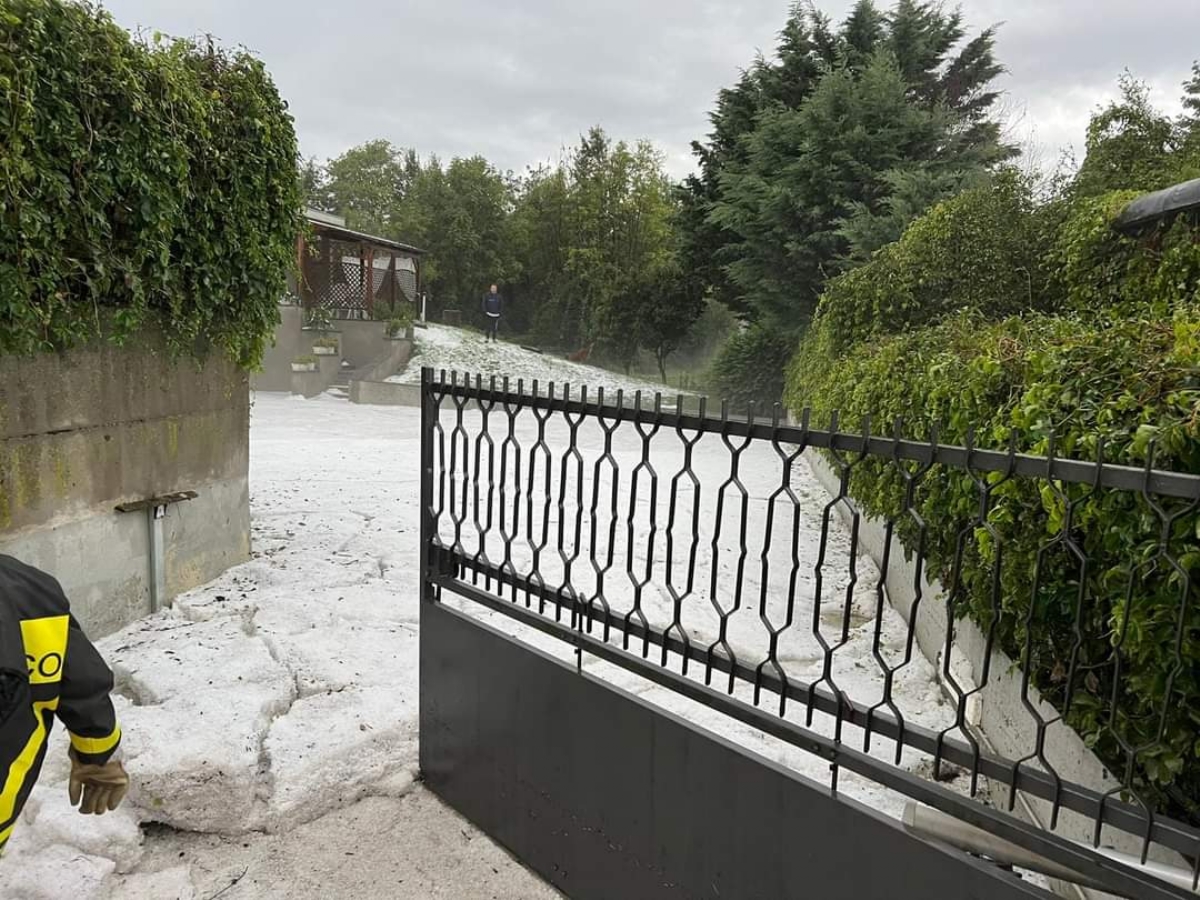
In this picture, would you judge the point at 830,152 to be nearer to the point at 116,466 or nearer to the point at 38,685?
the point at 116,466

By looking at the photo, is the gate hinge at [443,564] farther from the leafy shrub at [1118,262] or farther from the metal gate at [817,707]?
the leafy shrub at [1118,262]

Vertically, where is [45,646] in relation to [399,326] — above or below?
below

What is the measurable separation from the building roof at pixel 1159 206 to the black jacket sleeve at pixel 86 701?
16.7 ft

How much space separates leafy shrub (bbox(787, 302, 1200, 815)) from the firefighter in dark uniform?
1.75 meters

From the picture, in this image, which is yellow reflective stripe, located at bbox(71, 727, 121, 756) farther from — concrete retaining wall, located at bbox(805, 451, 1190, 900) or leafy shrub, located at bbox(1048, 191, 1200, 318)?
leafy shrub, located at bbox(1048, 191, 1200, 318)

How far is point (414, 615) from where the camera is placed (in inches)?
165

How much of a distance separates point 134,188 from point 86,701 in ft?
8.56

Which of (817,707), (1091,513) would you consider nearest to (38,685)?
(817,707)

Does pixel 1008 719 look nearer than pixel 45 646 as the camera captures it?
No

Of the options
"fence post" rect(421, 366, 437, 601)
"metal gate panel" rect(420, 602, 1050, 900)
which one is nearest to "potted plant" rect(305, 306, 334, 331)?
"fence post" rect(421, 366, 437, 601)

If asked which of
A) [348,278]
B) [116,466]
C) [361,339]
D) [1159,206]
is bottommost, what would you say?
[116,466]

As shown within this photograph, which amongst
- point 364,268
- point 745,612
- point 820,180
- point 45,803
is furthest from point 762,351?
point 45,803

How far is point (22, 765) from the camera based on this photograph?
146 cm

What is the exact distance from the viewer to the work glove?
177 cm
